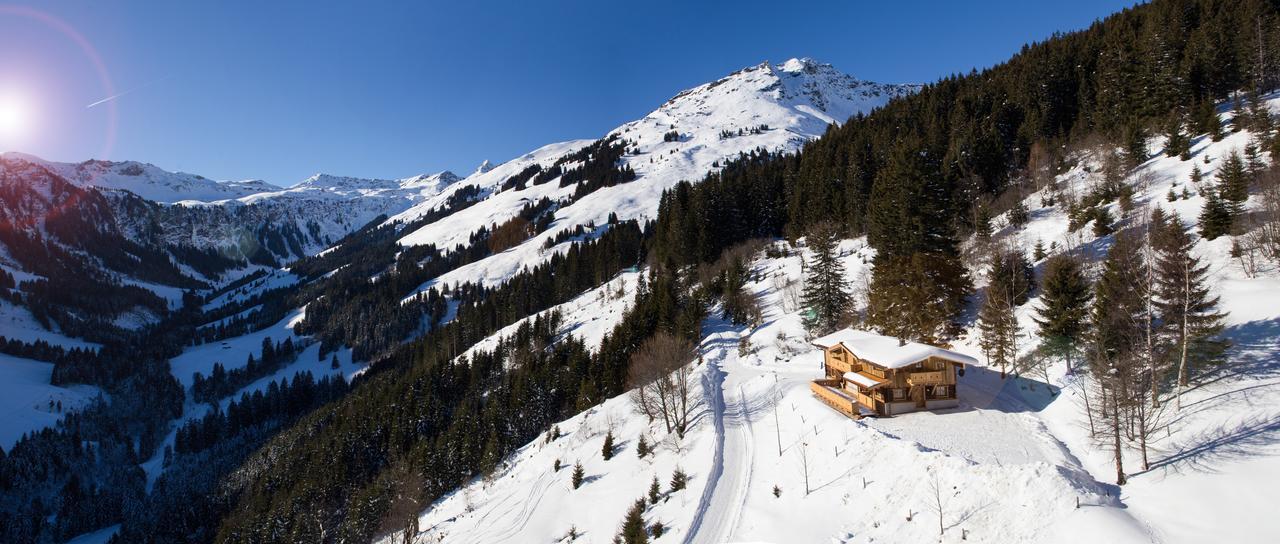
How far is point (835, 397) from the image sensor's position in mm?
31500

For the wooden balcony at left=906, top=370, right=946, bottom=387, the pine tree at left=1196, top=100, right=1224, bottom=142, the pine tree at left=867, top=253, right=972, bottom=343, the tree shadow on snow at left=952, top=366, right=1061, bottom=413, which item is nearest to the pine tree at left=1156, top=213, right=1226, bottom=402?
the tree shadow on snow at left=952, top=366, right=1061, bottom=413

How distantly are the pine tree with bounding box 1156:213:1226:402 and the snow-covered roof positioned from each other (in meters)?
12.3

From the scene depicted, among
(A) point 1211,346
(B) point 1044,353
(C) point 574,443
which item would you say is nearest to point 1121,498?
(A) point 1211,346

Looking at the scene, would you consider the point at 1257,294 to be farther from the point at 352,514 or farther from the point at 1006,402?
the point at 352,514

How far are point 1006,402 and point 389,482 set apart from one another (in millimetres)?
59123

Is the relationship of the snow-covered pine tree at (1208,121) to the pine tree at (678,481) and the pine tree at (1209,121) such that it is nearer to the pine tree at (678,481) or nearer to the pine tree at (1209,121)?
the pine tree at (1209,121)

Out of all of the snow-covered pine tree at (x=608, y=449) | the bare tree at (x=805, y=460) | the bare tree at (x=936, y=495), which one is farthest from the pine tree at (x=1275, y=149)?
the snow-covered pine tree at (x=608, y=449)

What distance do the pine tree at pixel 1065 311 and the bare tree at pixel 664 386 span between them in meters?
22.6

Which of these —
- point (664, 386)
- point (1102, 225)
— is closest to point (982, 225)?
point (1102, 225)

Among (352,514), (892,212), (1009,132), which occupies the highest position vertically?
(1009,132)

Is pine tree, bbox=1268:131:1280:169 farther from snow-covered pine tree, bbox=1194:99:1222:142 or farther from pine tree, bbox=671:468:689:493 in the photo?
pine tree, bbox=671:468:689:493

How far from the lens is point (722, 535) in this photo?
886 inches

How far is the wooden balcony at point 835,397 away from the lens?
29.3 metres

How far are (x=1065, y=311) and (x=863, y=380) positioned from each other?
11.4 m
